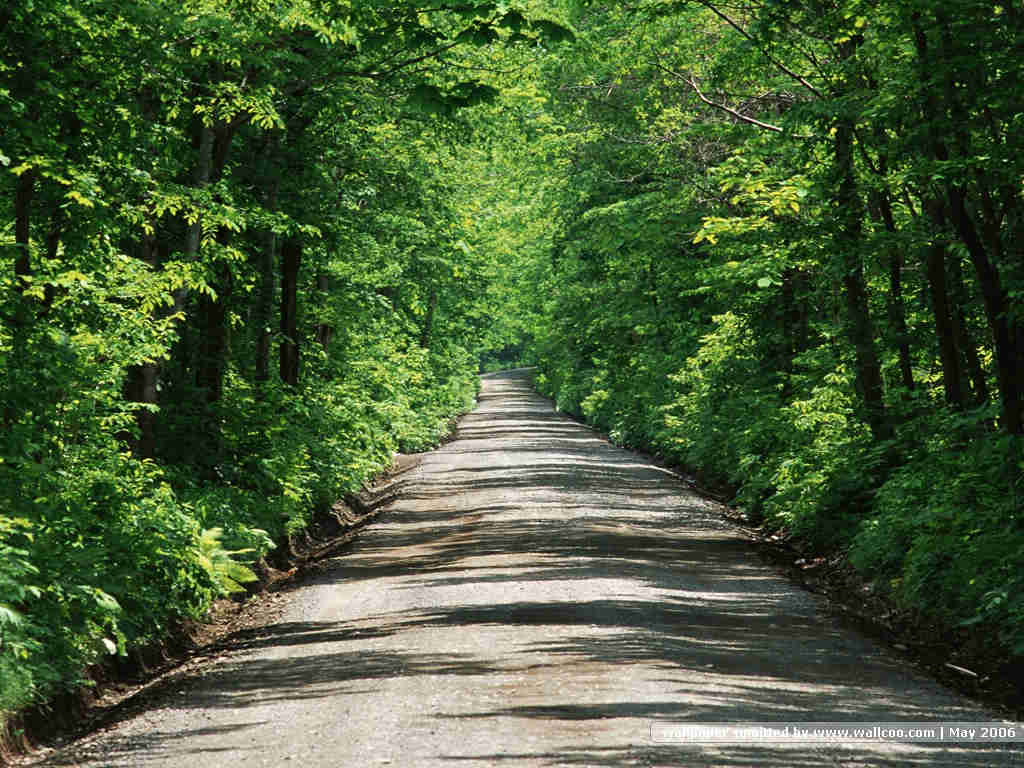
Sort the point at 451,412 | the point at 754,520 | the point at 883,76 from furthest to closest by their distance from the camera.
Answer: the point at 451,412 → the point at 754,520 → the point at 883,76

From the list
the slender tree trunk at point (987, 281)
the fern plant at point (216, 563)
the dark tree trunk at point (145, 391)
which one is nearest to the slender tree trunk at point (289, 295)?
the dark tree trunk at point (145, 391)

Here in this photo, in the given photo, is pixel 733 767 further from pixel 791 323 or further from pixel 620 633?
pixel 791 323

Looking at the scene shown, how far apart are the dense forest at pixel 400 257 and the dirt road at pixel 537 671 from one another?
3.56ft

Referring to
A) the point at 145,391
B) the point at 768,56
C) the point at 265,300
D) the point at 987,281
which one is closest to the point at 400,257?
the point at 265,300

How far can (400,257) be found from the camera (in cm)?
3206

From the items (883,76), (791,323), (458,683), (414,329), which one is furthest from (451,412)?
(458,683)

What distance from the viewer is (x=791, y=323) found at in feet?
92.2

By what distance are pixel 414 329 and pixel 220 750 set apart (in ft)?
102

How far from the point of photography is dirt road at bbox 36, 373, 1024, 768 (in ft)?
27.2

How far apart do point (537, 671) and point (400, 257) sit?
22.2m

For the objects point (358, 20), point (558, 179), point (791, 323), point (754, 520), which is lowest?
point (754, 520)

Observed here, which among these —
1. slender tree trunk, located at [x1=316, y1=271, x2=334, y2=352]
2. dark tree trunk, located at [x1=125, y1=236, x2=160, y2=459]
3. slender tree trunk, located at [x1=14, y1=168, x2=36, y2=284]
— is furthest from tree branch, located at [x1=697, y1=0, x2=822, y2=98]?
slender tree trunk, located at [x1=316, y1=271, x2=334, y2=352]

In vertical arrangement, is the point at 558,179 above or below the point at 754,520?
above

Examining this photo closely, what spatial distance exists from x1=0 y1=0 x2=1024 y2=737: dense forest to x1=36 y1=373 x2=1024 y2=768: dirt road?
108cm
